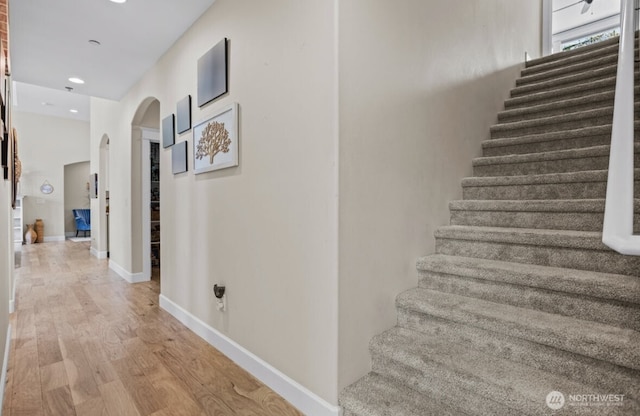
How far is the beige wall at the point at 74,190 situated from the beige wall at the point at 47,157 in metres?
0.65

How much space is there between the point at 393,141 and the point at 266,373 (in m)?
1.57

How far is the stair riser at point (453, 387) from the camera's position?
1344 mm

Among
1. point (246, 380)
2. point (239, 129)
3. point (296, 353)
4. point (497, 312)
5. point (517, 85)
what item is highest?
point (517, 85)

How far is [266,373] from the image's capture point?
1.98 meters

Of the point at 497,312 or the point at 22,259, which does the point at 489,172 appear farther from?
the point at 22,259

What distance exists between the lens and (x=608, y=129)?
2.39 meters

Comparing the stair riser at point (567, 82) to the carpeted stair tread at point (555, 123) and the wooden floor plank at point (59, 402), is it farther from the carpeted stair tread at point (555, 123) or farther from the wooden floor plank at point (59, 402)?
the wooden floor plank at point (59, 402)

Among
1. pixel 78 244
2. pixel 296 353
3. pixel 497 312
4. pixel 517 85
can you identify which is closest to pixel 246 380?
pixel 296 353

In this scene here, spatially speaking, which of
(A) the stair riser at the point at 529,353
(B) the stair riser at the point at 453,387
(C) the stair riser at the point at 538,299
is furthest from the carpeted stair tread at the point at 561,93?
(B) the stair riser at the point at 453,387

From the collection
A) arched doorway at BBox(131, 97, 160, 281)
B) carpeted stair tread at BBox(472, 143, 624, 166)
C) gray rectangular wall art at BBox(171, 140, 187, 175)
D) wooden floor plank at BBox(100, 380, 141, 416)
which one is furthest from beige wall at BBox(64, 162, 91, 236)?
carpeted stair tread at BBox(472, 143, 624, 166)

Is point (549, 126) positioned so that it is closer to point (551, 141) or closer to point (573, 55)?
point (551, 141)

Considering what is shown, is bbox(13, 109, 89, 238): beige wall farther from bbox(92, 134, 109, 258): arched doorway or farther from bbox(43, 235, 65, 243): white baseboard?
bbox(92, 134, 109, 258): arched doorway

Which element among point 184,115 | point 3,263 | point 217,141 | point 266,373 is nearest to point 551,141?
point 217,141

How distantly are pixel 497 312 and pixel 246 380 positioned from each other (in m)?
1.49
